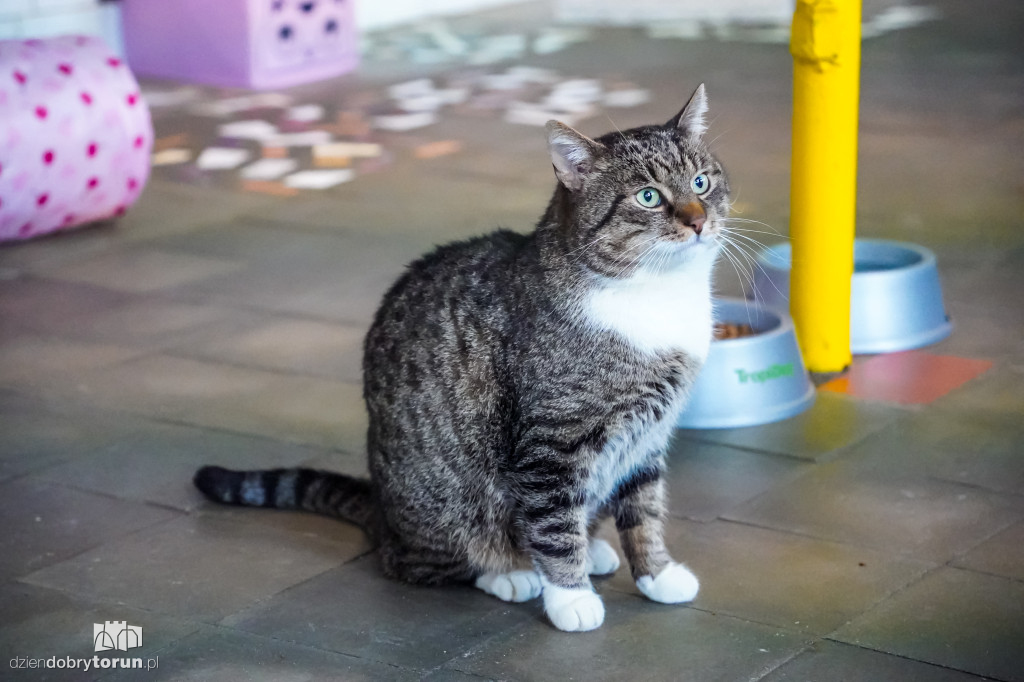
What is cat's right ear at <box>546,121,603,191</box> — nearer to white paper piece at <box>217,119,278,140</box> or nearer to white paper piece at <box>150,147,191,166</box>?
white paper piece at <box>150,147,191,166</box>

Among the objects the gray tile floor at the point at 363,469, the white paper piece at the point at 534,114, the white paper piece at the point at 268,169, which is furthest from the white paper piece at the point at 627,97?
the white paper piece at the point at 268,169

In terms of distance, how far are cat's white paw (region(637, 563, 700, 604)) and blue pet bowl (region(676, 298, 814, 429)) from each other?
3.20ft

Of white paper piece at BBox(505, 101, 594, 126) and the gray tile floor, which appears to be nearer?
the gray tile floor

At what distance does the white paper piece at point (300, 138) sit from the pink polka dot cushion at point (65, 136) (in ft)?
4.58

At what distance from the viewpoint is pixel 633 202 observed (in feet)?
9.34

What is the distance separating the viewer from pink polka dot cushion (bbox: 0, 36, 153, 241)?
5.68 meters

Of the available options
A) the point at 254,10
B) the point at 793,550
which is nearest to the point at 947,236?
the point at 793,550

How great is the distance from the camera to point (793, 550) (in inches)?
127

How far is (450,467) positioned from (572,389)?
1.13 ft

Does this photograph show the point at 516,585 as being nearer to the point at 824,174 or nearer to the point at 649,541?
the point at 649,541

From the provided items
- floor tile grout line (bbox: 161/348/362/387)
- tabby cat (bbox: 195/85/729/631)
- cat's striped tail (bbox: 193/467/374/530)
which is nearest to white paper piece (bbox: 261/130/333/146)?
floor tile grout line (bbox: 161/348/362/387)

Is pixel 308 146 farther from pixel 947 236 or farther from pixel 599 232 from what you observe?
pixel 599 232

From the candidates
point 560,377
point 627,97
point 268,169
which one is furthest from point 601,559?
point 627,97

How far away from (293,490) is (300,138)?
4502 mm
